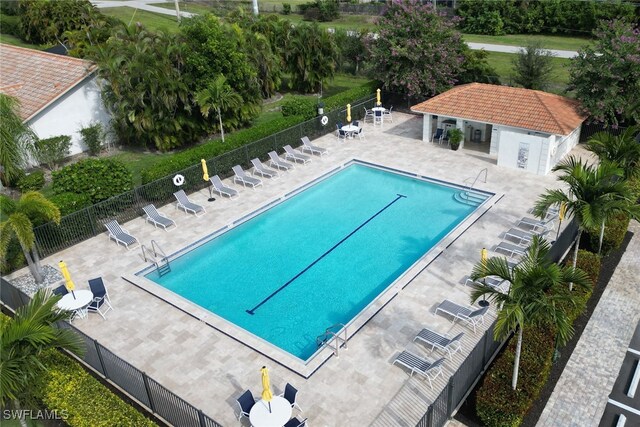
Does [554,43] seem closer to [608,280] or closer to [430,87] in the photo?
[430,87]

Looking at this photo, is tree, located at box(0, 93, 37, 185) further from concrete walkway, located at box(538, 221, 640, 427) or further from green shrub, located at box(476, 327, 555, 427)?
concrete walkway, located at box(538, 221, 640, 427)

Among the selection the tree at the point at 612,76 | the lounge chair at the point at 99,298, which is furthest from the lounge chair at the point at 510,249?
the lounge chair at the point at 99,298

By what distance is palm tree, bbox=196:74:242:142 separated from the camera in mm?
25719

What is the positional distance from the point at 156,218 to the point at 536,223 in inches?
572

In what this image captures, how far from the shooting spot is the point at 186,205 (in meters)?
21.8

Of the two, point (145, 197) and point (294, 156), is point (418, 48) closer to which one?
point (294, 156)

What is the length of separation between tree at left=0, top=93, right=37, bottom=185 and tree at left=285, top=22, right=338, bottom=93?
18008mm

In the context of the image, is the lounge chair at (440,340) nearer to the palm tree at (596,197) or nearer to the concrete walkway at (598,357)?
the concrete walkway at (598,357)

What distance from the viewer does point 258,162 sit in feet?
81.1

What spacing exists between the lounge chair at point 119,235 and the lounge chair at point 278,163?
8.13 metres

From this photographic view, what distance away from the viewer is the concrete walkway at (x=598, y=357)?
12.2 m

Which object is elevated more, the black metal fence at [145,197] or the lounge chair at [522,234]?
the black metal fence at [145,197]

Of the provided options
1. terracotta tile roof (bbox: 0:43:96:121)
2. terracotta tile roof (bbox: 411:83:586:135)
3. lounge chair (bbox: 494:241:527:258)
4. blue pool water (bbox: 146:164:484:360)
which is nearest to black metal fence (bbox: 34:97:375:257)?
blue pool water (bbox: 146:164:484:360)

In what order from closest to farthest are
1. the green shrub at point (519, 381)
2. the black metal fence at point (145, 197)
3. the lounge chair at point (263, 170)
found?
the green shrub at point (519, 381), the black metal fence at point (145, 197), the lounge chair at point (263, 170)
